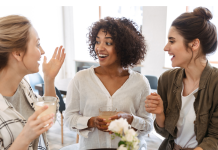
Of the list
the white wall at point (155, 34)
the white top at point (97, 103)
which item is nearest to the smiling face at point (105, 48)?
the white top at point (97, 103)

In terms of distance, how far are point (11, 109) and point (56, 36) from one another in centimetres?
511

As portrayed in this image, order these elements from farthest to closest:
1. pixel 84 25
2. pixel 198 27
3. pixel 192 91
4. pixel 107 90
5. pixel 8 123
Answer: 1. pixel 84 25
2. pixel 107 90
3. pixel 192 91
4. pixel 198 27
5. pixel 8 123

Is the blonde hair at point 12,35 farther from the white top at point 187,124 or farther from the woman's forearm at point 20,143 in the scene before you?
the white top at point 187,124

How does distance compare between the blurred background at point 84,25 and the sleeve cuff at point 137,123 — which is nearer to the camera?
the sleeve cuff at point 137,123

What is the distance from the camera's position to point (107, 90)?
5.10 ft

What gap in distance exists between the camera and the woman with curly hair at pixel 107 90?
1.52 metres

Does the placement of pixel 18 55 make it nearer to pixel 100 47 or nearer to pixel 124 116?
pixel 100 47

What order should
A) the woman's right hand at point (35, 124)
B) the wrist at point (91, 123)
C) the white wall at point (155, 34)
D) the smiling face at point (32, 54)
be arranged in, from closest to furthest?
the woman's right hand at point (35, 124) < the smiling face at point (32, 54) < the wrist at point (91, 123) < the white wall at point (155, 34)

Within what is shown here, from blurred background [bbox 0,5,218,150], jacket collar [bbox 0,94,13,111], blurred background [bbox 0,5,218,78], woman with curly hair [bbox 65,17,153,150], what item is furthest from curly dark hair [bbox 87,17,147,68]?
blurred background [bbox 0,5,218,78]

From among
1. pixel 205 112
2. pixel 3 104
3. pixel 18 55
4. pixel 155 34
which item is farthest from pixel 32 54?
pixel 155 34

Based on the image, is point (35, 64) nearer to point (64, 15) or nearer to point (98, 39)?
point (98, 39)

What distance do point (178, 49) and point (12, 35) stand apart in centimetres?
99

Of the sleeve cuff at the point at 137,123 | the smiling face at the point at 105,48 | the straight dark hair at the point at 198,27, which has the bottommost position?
the sleeve cuff at the point at 137,123

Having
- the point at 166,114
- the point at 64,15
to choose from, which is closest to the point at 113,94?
the point at 166,114
